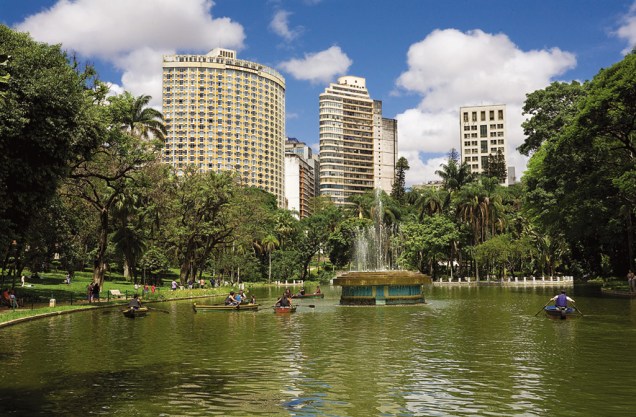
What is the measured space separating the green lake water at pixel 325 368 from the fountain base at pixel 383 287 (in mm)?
11124

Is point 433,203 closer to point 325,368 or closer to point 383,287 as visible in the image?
point 383,287

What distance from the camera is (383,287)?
132 feet

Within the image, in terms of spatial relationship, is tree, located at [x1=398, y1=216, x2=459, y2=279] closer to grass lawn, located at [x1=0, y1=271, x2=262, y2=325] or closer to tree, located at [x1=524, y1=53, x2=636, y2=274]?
tree, located at [x1=524, y1=53, x2=636, y2=274]

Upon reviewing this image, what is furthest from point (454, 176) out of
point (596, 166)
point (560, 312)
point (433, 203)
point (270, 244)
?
point (560, 312)

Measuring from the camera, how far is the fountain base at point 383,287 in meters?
40.1

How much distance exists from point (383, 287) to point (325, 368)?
80.6 feet

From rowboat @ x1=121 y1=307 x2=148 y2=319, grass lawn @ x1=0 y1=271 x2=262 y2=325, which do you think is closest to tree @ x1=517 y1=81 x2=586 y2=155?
grass lawn @ x1=0 y1=271 x2=262 y2=325

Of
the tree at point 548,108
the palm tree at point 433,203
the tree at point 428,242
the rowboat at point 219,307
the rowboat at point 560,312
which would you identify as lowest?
the rowboat at point 219,307

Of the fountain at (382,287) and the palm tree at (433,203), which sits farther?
the palm tree at (433,203)

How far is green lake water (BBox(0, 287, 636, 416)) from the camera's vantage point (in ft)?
39.4

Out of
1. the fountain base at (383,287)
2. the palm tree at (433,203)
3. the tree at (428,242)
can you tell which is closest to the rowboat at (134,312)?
the fountain base at (383,287)

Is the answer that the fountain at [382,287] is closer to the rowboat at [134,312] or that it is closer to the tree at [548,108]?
the rowboat at [134,312]

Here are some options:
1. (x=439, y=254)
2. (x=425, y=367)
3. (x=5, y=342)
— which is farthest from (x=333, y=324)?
(x=439, y=254)

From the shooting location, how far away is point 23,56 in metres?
27.5
